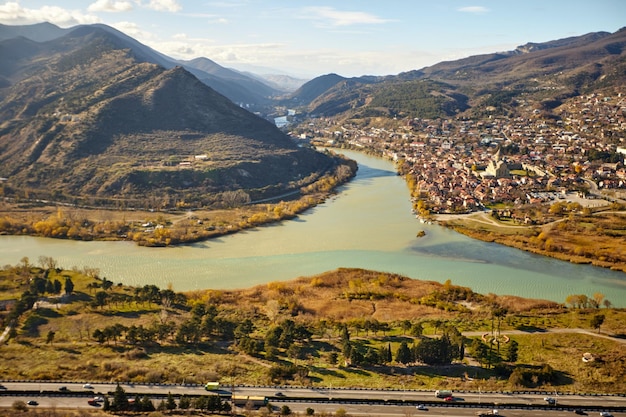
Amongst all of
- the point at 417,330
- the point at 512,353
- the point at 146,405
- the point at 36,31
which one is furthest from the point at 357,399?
the point at 36,31

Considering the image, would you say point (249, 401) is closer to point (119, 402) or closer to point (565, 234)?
point (119, 402)

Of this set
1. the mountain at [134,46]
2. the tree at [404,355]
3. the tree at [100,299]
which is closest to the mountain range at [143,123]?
the mountain at [134,46]

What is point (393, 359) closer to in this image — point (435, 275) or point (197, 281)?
point (435, 275)

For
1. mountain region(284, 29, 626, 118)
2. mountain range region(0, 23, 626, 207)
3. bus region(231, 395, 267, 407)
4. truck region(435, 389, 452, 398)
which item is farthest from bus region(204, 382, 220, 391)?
mountain region(284, 29, 626, 118)

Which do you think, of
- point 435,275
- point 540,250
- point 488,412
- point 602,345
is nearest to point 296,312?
Answer: point 435,275

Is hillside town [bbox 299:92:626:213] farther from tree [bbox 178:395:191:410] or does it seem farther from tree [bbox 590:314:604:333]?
tree [bbox 178:395:191:410]
